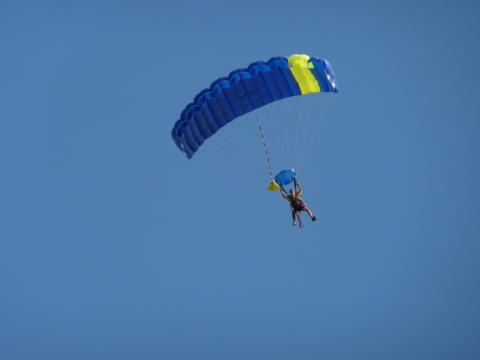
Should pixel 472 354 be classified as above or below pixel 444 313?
below

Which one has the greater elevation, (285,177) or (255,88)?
(255,88)

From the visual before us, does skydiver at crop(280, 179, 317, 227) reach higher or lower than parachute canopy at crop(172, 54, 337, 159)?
lower

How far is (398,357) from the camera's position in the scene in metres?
55.8

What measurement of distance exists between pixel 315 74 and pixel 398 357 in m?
34.6

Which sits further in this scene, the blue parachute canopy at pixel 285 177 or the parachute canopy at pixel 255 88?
the blue parachute canopy at pixel 285 177

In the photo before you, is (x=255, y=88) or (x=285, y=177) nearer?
(x=255, y=88)

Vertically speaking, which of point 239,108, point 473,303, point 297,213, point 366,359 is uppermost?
point 473,303

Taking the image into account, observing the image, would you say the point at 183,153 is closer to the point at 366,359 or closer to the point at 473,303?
the point at 366,359

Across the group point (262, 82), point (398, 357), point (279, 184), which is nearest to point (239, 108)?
point (262, 82)

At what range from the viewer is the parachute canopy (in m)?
24.7

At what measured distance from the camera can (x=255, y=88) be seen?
24.8 meters

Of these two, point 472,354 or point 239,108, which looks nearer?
point 239,108

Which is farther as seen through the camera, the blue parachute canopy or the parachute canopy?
the blue parachute canopy

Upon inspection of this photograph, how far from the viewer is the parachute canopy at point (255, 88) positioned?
971 inches
